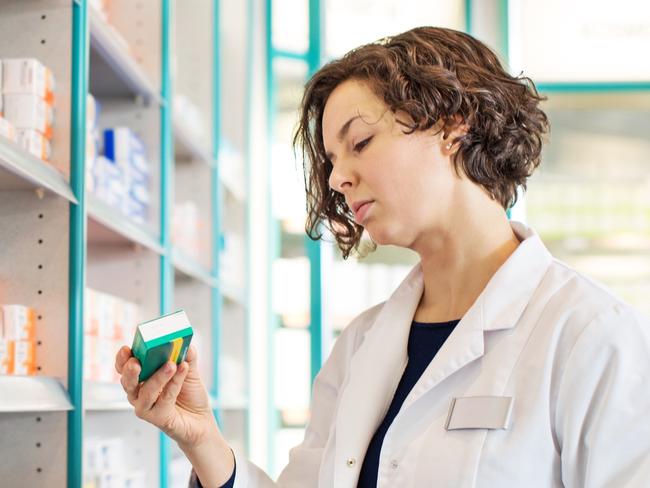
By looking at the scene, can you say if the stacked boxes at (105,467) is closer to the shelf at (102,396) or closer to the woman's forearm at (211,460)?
the shelf at (102,396)

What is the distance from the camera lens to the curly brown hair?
1824 mm

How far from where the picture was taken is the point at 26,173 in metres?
1.97

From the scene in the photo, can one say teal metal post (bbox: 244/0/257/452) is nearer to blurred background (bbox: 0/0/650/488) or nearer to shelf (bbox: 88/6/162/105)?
blurred background (bbox: 0/0/650/488)

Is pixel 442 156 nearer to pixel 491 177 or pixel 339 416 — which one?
pixel 491 177

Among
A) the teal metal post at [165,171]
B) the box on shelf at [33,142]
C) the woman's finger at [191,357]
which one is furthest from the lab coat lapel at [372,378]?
the teal metal post at [165,171]

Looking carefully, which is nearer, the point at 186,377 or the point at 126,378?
the point at 126,378

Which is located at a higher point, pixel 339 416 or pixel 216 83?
pixel 216 83

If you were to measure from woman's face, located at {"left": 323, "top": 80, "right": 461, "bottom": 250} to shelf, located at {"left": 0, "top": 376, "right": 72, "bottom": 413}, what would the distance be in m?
0.76

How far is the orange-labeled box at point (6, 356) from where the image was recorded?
2.05 metres

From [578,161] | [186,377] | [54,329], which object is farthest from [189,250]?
[578,161]

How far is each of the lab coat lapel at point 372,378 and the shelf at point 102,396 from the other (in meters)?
0.74

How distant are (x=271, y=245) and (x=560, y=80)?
78.7 inches

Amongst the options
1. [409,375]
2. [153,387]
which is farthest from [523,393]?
[153,387]

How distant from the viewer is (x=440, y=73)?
1.83 metres
